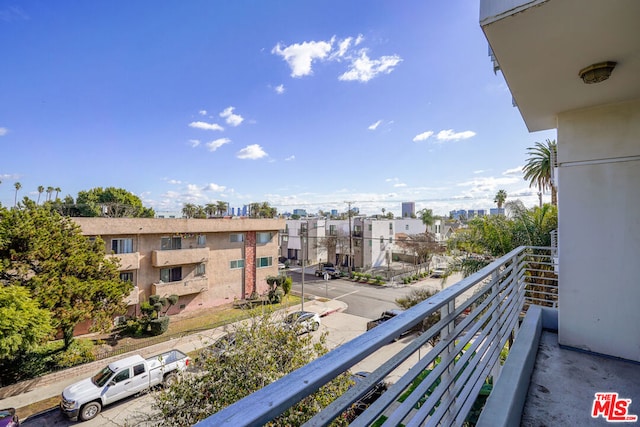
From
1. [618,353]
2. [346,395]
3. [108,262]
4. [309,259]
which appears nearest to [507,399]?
[346,395]

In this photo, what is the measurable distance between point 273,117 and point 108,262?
39.5 feet

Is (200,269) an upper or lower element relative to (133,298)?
upper

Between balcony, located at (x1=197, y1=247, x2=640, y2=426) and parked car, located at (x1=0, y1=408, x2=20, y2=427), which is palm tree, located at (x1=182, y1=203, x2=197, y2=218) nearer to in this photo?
parked car, located at (x1=0, y1=408, x2=20, y2=427)

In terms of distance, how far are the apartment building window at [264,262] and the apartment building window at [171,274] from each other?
5.13 metres

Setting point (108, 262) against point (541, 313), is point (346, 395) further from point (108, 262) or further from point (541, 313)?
point (108, 262)

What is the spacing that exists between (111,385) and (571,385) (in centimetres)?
1109

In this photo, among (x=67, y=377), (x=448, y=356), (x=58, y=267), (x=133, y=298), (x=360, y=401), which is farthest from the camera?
(x=133, y=298)

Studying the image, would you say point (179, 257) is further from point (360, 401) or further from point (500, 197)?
point (500, 197)

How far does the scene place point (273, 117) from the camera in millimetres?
18859

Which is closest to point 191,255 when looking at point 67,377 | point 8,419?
point 67,377

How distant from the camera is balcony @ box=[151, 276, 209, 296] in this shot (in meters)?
15.9

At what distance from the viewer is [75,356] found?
37.9ft

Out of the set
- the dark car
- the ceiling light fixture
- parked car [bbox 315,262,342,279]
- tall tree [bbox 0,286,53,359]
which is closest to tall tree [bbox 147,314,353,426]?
the dark car

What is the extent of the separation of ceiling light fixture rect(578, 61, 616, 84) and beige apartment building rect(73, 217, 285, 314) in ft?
56.0
